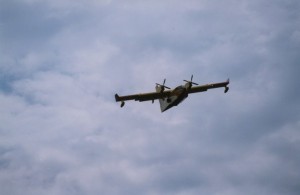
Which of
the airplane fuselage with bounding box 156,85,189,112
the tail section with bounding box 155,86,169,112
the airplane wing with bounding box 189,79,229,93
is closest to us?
the airplane fuselage with bounding box 156,85,189,112

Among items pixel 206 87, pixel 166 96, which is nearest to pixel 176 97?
pixel 166 96

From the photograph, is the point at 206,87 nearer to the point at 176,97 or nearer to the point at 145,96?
the point at 176,97

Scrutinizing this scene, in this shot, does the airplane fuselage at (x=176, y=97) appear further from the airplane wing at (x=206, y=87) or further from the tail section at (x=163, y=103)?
the airplane wing at (x=206, y=87)

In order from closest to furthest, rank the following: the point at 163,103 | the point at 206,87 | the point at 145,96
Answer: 1. the point at 145,96
2. the point at 163,103
3. the point at 206,87

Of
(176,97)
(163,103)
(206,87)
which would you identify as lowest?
(176,97)

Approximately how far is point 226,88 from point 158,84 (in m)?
10.9

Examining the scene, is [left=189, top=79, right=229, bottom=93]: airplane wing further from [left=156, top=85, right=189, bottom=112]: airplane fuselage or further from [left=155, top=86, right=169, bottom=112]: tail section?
[left=155, top=86, right=169, bottom=112]: tail section

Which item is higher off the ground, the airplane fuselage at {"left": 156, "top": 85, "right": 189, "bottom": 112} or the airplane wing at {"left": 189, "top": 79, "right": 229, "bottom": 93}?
the airplane wing at {"left": 189, "top": 79, "right": 229, "bottom": 93}

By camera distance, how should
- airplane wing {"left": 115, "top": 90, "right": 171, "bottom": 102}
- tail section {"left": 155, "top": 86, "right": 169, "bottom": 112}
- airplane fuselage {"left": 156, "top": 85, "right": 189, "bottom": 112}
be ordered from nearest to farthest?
airplane wing {"left": 115, "top": 90, "right": 171, "bottom": 102}
airplane fuselage {"left": 156, "top": 85, "right": 189, "bottom": 112}
tail section {"left": 155, "top": 86, "right": 169, "bottom": 112}

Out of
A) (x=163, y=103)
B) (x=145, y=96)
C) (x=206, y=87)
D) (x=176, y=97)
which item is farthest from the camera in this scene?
(x=206, y=87)

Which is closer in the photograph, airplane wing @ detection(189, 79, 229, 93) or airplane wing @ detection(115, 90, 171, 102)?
airplane wing @ detection(115, 90, 171, 102)

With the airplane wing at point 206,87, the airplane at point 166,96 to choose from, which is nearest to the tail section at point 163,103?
the airplane at point 166,96

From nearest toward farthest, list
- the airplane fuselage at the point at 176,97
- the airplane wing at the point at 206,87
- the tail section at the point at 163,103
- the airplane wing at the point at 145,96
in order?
the airplane wing at the point at 145,96, the airplane fuselage at the point at 176,97, the tail section at the point at 163,103, the airplane wing at the point at 206,87

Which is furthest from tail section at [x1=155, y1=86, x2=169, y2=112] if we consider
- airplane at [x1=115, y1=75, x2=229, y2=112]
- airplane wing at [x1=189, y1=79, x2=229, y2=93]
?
airplane wing at [x1=189, y1=79, x2=229, y2=93]
